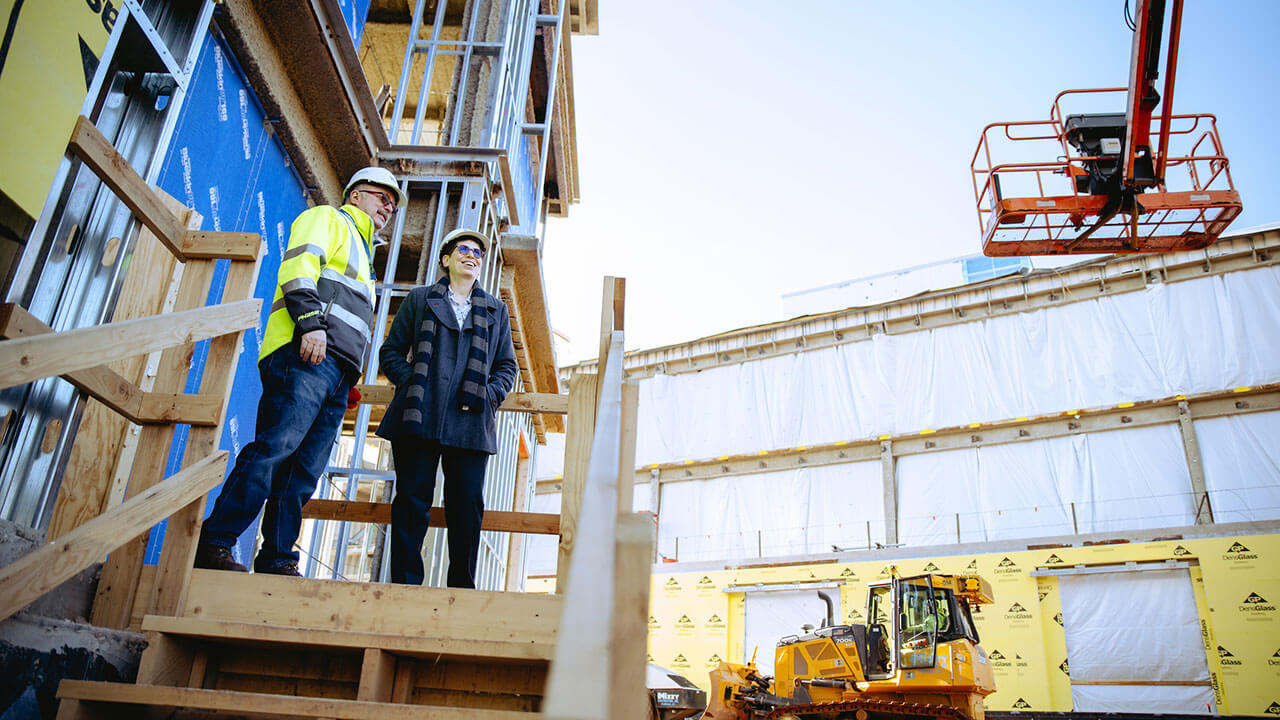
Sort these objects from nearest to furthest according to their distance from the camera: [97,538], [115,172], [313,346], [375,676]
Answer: [97,538] → [375,676] → [115,172] → [313,346]

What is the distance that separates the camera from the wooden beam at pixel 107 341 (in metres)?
1.93

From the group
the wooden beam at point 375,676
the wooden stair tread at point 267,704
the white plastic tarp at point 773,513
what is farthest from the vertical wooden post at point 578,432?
the white plastic tarp at point 773,513

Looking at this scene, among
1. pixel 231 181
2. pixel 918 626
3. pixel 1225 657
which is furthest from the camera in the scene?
pixel 1225 657

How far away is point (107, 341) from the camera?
222 centimetres

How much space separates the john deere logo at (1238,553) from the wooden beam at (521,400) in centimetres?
1761

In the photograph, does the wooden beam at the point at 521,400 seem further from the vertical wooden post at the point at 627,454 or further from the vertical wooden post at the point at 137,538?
the vertical wooden post at the point at 627,454

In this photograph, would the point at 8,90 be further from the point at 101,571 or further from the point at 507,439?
the point at 507,439

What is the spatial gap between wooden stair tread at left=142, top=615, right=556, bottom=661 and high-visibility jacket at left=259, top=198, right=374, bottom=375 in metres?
1.29

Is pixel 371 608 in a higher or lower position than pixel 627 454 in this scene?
lower

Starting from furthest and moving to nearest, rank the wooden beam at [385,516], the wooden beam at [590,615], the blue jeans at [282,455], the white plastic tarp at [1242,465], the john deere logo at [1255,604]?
the white plastic tarp at [1242,465] → the john deere logo at [1255,604] → the wooden beam at [385,516] → the blue jeans at [282,455] → the wooden beam at [590,615]

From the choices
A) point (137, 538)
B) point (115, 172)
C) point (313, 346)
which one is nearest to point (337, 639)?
point (137, 538)

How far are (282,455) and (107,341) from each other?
1.12 m

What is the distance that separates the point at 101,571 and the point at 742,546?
2305 cm

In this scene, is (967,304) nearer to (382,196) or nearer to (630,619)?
(382,196)
